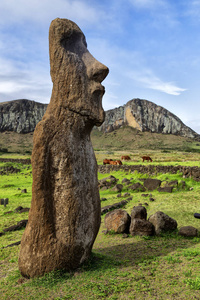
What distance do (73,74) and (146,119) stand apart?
566ft

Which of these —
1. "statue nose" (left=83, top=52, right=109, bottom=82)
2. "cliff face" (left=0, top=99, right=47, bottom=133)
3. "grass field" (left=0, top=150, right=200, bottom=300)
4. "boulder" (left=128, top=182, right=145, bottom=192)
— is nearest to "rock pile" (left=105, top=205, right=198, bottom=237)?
"grass field" (left=0, top=150, right=200, bottom=300)

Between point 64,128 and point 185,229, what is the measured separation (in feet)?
19.3

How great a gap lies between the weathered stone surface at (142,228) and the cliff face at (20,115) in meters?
164

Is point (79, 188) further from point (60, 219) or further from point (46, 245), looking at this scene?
point (46, 245)

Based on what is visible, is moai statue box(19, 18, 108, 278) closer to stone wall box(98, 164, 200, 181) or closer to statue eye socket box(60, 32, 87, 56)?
statue eye socket box(60, 32, 87, 56)

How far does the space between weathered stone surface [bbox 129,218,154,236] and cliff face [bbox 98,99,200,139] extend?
15759cm

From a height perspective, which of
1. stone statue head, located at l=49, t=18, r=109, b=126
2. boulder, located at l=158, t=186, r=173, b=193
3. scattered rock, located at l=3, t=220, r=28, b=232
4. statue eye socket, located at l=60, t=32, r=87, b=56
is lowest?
scattered rock, located at l=3, t=220, r=28, b=232

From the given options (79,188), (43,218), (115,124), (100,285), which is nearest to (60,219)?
(43,218)

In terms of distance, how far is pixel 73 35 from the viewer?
654cm

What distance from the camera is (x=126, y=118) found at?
183 m

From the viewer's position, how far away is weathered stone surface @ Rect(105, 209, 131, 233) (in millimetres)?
9242

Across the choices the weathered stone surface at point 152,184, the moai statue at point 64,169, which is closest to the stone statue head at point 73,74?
the moai statue at point 64,169

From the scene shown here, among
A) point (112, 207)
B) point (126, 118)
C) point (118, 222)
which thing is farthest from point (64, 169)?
point (126, 118)

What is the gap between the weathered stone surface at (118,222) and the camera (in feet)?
30.3
